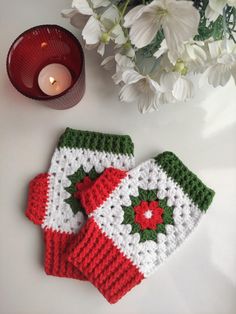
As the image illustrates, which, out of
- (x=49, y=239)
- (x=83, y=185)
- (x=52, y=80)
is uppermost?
(x=52, y=80)

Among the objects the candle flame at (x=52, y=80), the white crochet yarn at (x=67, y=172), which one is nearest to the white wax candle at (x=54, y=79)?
the candle flame at (x=52, y=80)

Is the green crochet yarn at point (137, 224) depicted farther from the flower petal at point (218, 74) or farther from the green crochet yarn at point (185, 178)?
the flower petal at point (218, 74)

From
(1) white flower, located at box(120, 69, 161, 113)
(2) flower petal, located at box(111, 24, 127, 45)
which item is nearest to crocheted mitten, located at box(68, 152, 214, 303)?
(1) white flower, located at box(120, 69, 161, 113)

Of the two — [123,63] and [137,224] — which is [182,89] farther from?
[137,224]

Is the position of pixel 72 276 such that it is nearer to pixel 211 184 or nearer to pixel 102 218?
pixel 102 218

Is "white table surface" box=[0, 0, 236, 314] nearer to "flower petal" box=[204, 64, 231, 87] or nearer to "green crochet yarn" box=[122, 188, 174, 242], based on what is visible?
"green crochet yarn" box=[122, 188, 174, 242]

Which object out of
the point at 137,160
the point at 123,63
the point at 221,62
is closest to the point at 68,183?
the point at 137,160

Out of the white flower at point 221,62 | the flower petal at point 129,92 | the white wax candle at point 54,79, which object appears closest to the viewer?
the white flower at point 221,62
